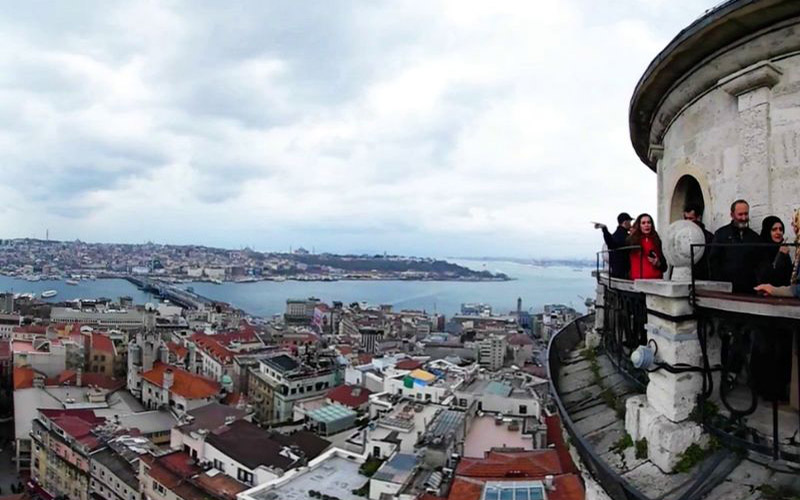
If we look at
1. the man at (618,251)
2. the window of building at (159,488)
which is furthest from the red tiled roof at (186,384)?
the man at (618,251)

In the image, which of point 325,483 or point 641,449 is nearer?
point 641,449

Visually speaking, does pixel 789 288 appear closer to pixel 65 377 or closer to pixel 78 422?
pixel 78 422

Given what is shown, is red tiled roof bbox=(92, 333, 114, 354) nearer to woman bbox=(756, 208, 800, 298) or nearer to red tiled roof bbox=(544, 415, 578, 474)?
red tiled roof bbox=(544, 415, 578, 474)

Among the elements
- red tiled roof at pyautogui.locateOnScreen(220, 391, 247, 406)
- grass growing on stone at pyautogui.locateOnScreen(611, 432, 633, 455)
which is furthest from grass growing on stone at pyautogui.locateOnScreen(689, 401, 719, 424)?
red tiled roof at pyautogui.locateOnScreen(220, 391, 247, 406)

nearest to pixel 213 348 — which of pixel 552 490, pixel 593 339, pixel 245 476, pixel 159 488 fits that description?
pixel 159 488

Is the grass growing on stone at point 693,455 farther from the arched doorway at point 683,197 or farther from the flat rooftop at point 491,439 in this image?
the flat rooftop at point 491,439
